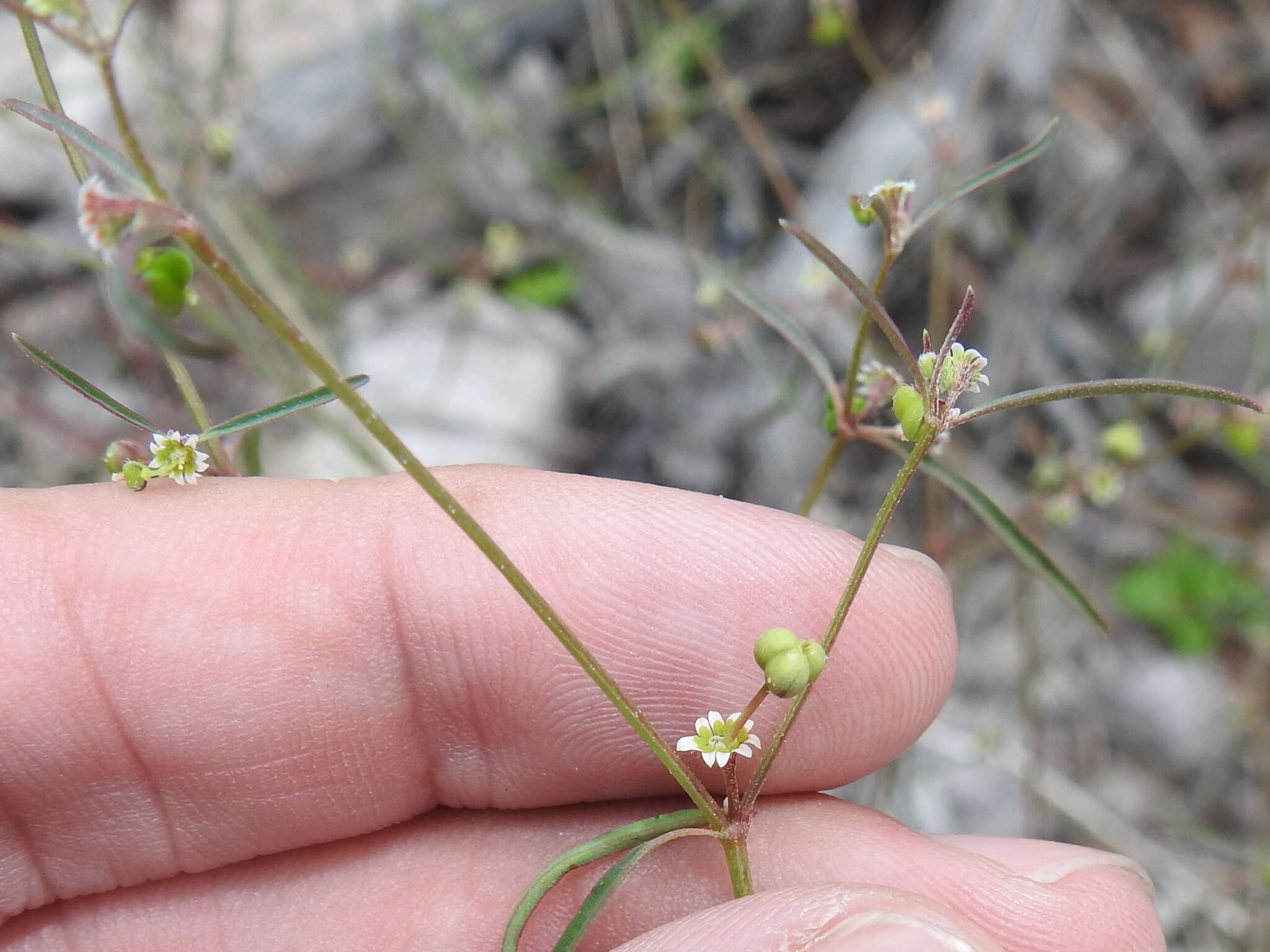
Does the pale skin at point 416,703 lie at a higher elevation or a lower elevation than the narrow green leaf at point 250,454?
lower

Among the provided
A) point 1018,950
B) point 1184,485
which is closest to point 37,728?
point 1018,950

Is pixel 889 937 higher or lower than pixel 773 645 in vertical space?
lower

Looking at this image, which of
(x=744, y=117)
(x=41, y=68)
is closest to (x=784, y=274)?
(x=744, y=117)

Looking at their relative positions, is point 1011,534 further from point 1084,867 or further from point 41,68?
point 41,68

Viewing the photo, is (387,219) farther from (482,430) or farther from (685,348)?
(685,348)

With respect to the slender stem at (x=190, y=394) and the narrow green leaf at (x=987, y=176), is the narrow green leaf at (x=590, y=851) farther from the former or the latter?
the narrow green leaf at (x=987, y=176)

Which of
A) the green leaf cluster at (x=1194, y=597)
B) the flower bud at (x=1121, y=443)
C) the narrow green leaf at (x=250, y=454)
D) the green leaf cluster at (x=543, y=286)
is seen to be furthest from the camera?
the green leaf cluster at (x=543, y=286)

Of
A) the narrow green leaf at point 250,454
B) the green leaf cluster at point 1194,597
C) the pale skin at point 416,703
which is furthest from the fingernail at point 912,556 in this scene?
the green leaf cluster at point 1194,597
